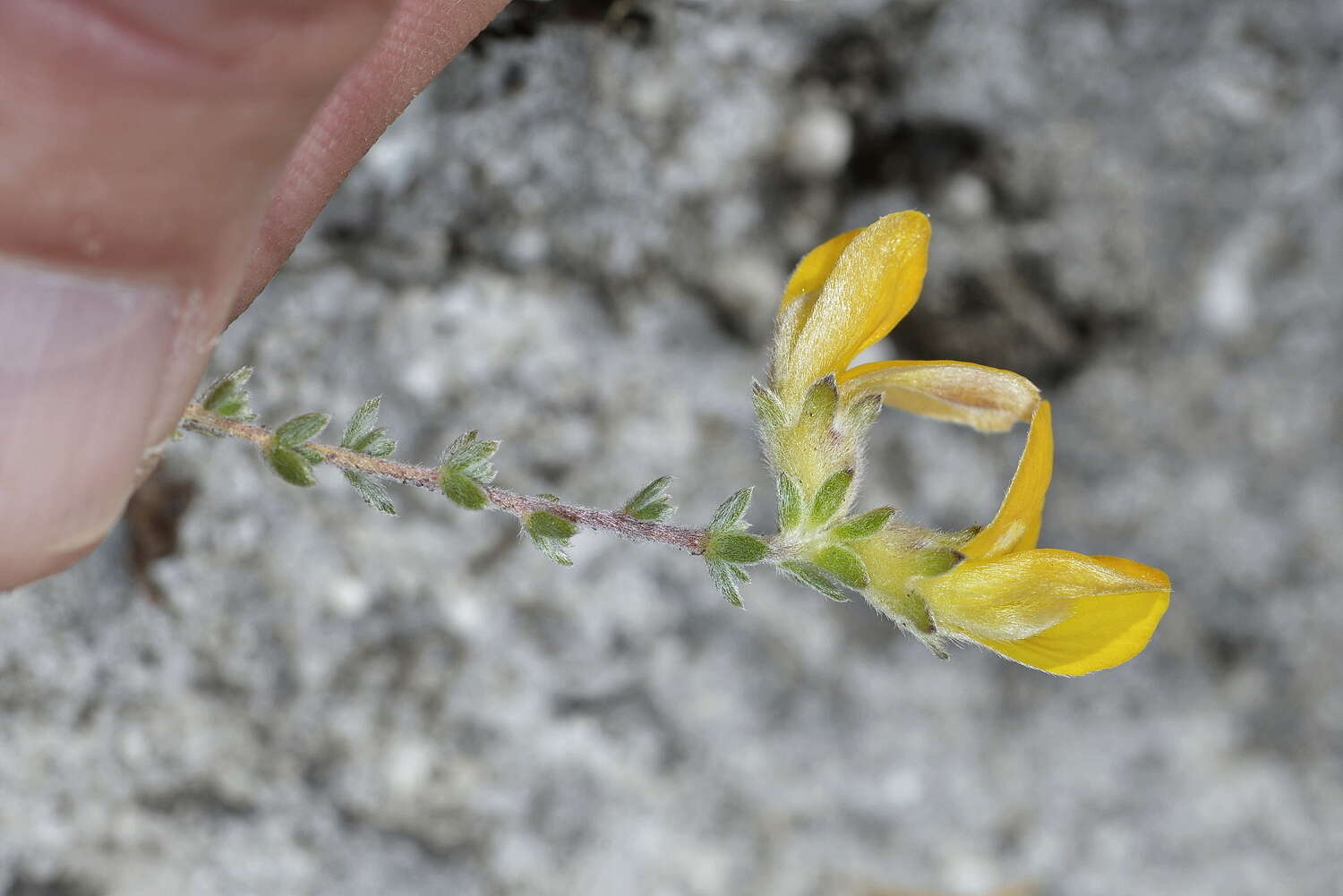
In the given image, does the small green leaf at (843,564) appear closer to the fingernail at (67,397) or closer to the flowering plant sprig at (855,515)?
the flowering plant sprig at (855,515)

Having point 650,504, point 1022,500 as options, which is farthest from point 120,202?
point 1022,500

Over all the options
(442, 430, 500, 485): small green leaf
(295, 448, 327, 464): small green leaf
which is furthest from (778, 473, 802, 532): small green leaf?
(295, 448, 327, 464): small green leaf

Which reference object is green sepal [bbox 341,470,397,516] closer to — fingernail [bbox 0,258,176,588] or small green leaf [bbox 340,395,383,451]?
small green leaf [bbox 340,395,383,451]

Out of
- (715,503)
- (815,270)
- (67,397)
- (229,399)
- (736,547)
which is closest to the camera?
(67,397)

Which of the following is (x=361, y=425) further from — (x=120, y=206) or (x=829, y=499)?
(x=829, y=499)

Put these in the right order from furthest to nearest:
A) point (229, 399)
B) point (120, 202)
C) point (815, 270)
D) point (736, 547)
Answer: point (815, 270) < point (229, 399) < point (736, 547) < point (120, 202)

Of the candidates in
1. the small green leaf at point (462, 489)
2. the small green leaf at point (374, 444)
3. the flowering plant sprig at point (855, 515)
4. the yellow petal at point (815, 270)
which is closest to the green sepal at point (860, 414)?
the flowering plant sprig at point (855, 515)

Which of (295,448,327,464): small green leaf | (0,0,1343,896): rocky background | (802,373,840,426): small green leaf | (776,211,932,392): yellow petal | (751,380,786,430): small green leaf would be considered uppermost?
(776,211,932,392): yellow petal
